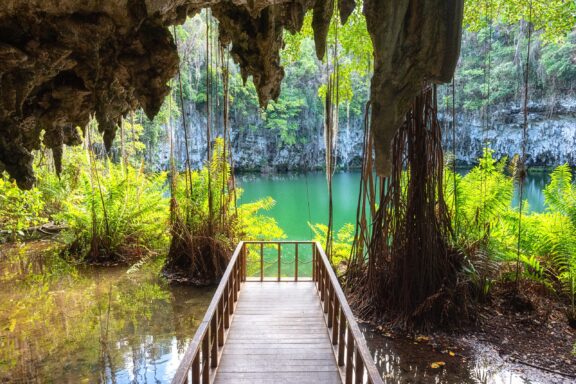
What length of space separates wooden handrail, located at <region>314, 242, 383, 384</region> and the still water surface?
2.83 feet

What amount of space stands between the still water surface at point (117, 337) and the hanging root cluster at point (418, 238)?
1.76 ft

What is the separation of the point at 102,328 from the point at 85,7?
3829 millimetres

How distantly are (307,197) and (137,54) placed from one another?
28.4 ft

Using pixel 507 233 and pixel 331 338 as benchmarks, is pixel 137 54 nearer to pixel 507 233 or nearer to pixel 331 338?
pixel 331 338

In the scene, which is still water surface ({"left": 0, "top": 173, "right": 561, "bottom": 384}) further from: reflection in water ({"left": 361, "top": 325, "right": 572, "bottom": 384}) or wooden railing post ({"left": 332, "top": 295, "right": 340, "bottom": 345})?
wooden railing post ({"left": 332, "top": 295, "right": 340, "bottom": 345})

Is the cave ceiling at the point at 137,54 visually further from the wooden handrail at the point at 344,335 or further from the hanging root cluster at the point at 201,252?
the hanging root cluster at the point at 201,252

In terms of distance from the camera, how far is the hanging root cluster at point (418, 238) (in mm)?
5043

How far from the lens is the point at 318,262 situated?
553 centimetres

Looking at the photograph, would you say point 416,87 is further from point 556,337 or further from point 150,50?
point 556,337

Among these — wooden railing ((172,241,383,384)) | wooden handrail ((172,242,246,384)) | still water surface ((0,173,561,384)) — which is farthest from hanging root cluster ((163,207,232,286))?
wooden railing ((172,241,383,384))

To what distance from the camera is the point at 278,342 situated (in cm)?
394

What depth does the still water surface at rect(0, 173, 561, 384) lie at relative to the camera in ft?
13.7

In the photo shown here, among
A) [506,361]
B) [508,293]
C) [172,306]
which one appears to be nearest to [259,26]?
[172,306]

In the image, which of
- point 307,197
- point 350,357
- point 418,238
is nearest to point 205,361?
point 350,357
